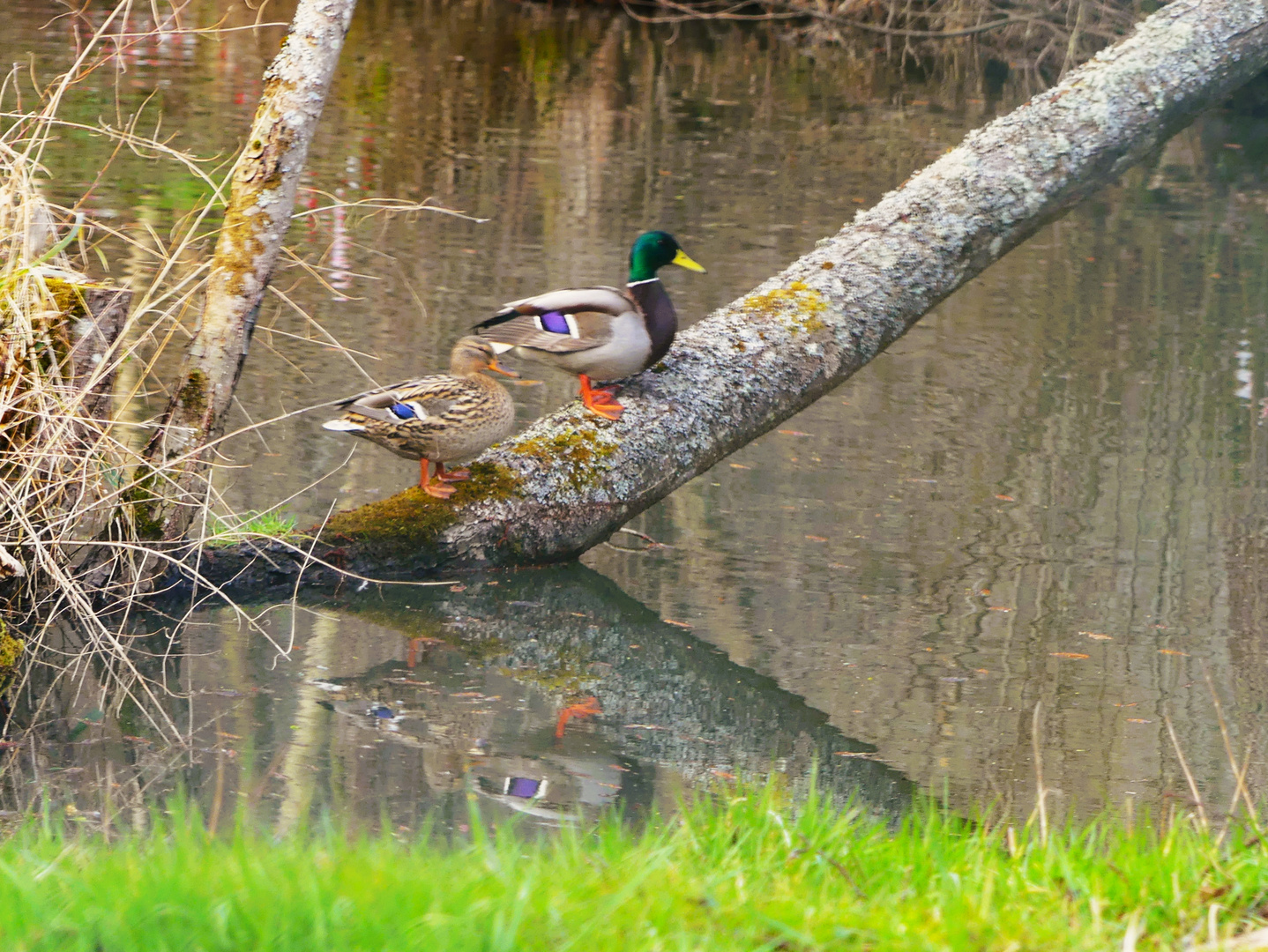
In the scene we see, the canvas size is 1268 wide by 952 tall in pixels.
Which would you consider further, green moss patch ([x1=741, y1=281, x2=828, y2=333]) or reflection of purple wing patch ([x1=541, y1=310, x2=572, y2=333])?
green moss patch ([x1=741, y1=281, x2=828, y2=333])

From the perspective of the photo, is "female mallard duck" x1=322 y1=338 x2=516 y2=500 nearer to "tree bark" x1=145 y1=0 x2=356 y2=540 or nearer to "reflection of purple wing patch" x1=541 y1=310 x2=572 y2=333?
"reflection of purple wing patch" x1=541 y1=310 x2=572 y2=333

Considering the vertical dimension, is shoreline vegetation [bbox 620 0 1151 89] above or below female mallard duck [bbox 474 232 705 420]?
above

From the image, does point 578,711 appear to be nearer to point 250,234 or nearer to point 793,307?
point 250,234

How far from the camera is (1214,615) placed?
18.9ft

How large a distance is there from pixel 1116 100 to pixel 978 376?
99.6 inches

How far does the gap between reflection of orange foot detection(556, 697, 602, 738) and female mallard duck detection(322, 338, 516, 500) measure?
1215 mm

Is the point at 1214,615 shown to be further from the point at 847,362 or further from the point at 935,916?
the point at 935,916

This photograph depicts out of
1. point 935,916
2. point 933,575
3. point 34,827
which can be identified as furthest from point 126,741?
point 933,575

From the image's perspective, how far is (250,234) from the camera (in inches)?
206

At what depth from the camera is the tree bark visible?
5148mm

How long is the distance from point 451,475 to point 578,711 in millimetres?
1491

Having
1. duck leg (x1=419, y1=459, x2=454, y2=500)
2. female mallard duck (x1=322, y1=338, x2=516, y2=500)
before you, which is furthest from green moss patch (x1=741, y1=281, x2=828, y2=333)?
duck leg (x1=419, y1=459, x2=454, y2=500)

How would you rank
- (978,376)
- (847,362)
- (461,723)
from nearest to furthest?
1. (461,723)
2. (847,362)
3. (978,376)

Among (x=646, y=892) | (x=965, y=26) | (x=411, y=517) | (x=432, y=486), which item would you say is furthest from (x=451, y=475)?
(x=965, y=26)
